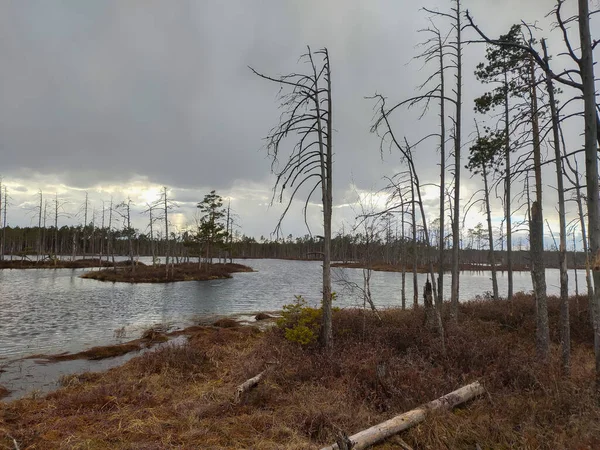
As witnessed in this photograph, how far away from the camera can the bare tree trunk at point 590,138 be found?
5.32m

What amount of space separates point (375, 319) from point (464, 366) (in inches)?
212

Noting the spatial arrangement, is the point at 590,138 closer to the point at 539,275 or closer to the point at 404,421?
the point at 539,275

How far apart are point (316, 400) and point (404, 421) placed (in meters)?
1.81

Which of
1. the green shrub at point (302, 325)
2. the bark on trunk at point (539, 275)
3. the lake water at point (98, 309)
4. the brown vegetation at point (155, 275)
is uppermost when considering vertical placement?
the bark on trunk at point (539, 275)

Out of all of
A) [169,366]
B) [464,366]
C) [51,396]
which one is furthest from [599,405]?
[51,396]

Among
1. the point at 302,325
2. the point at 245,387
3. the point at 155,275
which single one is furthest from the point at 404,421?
the point at 155,275

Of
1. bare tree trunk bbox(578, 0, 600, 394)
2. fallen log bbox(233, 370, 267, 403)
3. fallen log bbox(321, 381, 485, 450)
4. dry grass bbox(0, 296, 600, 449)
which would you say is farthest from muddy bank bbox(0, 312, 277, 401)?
bare tree trunk bbox(578, 0, 600, 394)

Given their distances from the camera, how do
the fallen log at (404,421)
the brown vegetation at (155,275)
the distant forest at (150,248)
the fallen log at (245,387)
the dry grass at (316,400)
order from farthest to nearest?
the distant forest at (150,248)
the brown vegetation at (155,275)
the fallen log at (245,387)
the dry grass at (316,400)
the fallen log at (404,421)

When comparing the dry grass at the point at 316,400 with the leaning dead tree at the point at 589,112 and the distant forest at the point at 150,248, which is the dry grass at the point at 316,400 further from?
the distant forest at the point at 150,248

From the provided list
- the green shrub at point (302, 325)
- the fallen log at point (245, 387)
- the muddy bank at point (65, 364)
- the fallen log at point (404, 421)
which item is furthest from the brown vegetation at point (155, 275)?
the fallen log at point (404, 421)

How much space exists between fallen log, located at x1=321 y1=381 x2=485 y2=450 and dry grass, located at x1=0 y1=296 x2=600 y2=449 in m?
0.16

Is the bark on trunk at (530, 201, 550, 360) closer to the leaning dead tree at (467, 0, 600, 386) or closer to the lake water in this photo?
the leaning dead tree at (467, 0, 600, 386)

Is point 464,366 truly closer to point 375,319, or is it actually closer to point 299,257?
point 375,319

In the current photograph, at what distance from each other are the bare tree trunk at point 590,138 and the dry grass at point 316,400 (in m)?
1.49
